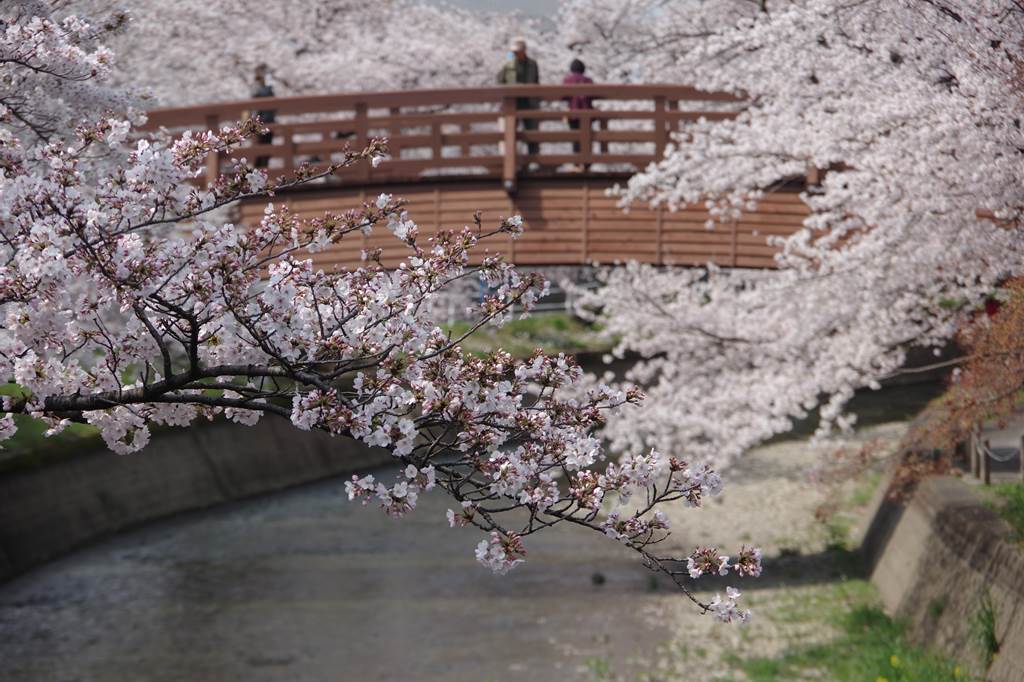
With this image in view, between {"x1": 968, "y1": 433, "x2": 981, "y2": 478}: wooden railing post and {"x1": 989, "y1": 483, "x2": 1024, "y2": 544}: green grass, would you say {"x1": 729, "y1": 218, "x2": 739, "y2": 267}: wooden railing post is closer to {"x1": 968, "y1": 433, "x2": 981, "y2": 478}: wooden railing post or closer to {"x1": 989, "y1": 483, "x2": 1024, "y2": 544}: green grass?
{"x1": 968, "y1": 433, "x2": 981, "y2": 478}: wooden railing post

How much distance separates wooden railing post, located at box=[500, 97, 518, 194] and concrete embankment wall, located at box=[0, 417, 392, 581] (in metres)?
6.07

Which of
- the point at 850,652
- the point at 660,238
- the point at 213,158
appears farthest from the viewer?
the point at 213,158

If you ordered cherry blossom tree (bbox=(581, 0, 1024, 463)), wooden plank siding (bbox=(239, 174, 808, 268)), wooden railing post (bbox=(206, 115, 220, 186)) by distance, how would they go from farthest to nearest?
wooden railing post (bbox=(206, 115, 220, 186)), wooden plank siding (bbox=(239, 174, 808, 268)), cherry blossom tree (bbox=(581, 0, 1024, 463))

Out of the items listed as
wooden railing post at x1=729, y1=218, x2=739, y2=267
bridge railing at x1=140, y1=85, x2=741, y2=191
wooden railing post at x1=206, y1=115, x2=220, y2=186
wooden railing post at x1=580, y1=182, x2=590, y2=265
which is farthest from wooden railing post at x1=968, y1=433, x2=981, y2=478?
wooden railing post at x1=206, y1=115, x2=220, y2=186

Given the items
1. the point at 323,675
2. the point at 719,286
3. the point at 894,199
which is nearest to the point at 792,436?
the point at 719,286

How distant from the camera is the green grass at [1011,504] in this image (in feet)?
33.6

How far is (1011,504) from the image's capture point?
11141 millimetres

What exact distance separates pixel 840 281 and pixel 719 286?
3.58 meters

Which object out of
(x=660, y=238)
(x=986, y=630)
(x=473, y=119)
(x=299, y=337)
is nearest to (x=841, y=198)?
(x=660, y=238)

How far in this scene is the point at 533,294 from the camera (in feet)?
18.1

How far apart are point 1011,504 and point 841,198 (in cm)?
342

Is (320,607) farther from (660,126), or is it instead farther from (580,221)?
(660,126)

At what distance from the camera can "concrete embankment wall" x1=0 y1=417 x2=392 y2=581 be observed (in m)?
15.2

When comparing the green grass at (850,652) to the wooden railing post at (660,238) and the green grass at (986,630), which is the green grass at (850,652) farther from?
the wooden railing post at (660,238)
